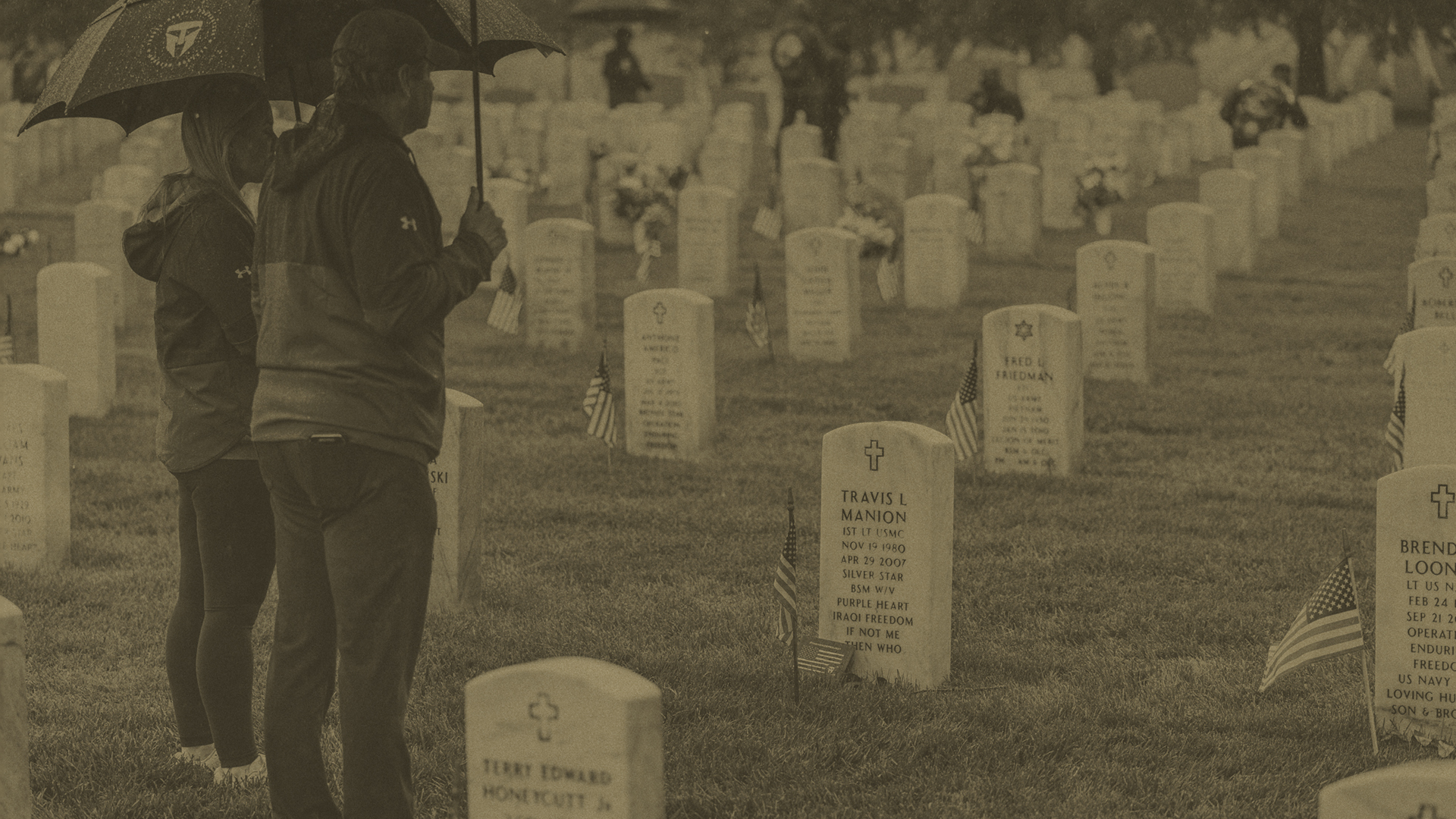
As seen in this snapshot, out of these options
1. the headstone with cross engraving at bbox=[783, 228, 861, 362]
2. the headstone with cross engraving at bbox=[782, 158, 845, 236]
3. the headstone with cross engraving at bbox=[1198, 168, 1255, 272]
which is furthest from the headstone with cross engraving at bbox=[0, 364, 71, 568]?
the headstone with cross engraving at bbox=[782, 158, 845, 236]

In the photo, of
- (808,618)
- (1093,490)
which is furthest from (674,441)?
(808,618)

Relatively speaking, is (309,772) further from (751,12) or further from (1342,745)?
(751,12)

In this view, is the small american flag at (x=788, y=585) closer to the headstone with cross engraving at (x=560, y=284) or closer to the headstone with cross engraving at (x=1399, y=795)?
the headstone with cross engraving at (x=1399, y=795)

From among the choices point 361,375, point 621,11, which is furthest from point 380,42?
point 621,11

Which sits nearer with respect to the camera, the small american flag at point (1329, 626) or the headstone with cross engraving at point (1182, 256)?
the small american flag at point (1329, 626)

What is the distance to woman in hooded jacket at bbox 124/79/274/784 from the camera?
185 inches

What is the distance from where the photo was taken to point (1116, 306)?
11672 millimetres

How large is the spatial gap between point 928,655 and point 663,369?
401cm

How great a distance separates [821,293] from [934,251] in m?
2.67

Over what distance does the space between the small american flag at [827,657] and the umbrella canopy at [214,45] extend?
7.29 feet

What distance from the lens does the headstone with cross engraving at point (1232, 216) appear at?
16.7 meters

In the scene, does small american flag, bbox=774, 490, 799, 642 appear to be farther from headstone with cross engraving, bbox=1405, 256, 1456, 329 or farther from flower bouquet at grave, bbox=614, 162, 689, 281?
flower bouquet at grave, bbox=614, 162, 689, 281

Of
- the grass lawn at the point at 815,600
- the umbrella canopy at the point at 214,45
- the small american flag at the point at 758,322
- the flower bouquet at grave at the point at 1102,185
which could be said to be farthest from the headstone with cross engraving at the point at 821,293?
the umbrella canopy at the point at 214,45

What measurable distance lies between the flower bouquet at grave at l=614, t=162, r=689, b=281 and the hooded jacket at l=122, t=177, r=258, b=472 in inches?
431
